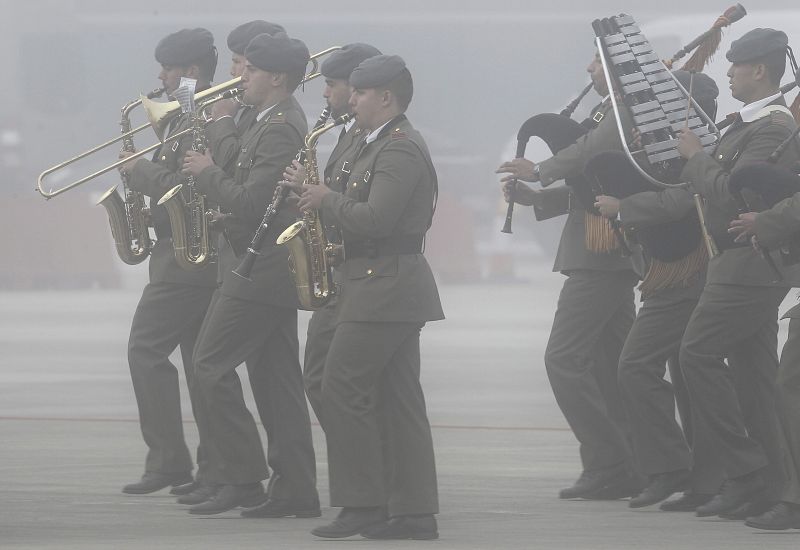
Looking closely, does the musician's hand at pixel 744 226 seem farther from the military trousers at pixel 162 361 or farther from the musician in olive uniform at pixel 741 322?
the military trousers at pixel 162 361

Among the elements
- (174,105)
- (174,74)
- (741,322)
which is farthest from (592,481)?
(174,74)

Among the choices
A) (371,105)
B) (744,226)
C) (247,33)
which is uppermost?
(247,33)

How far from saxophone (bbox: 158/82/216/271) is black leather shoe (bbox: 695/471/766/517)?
6.63ft

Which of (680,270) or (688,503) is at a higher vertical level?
(680,270)

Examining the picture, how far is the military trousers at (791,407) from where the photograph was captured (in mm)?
7133

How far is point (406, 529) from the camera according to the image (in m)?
7.14

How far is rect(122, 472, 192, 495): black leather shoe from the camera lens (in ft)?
27.4

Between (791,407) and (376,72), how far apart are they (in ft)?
5.67

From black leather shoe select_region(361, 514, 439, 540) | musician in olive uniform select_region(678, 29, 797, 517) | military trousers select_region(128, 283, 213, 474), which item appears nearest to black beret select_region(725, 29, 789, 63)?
musician in olive uniform select_region(678, 29, 797, 517)

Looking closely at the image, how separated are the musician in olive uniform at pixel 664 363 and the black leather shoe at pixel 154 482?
171 cm

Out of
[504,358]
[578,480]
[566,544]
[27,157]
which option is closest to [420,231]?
[566,544]

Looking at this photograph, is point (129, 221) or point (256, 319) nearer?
point (256, 319)

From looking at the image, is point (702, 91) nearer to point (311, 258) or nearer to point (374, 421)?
point (311, 258)

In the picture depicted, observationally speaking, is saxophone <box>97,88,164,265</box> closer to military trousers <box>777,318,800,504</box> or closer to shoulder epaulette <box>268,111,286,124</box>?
shoulder epaulette <box>268,111,286,124</box>
